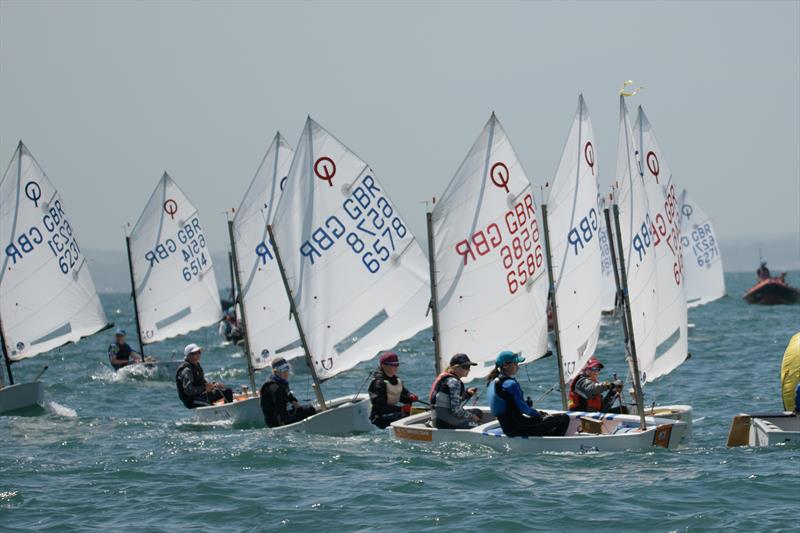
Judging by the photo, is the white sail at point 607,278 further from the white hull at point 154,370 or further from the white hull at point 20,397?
the white hull at point 20,397

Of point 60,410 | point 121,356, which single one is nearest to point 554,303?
point 60,410

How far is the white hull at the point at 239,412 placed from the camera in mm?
18656

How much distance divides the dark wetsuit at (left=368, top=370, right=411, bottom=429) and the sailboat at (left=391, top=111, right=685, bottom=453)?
72 centimetres

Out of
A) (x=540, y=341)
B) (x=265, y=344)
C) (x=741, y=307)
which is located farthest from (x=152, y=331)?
(x=741, y=307)

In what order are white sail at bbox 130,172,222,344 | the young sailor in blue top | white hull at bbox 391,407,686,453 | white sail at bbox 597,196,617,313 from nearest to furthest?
1. white hull at bbox 391,407,686,453
2. the young sailor in blue top
3. white sail at bbox 130,172,222,344
4. white sail at bbox 597,196,617,313

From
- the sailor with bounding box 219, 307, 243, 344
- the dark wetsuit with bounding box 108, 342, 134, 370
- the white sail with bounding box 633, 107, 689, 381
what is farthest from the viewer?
the sailor with bounding box 219, 307, 243, 344

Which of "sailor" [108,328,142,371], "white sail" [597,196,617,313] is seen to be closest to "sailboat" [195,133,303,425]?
"sailor" [108,328,142,371]

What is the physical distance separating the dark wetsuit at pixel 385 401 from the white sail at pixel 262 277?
4030mm

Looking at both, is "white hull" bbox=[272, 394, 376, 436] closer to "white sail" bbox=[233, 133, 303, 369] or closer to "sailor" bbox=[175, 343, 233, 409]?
"sailor" bbox=[175, 343, 233, 409]

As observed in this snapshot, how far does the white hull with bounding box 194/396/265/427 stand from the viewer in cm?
1866

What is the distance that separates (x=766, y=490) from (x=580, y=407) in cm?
411

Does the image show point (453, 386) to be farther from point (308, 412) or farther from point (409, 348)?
point (409, 348)

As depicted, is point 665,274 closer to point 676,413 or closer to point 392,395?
point 676,413

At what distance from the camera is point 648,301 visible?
15.6m
